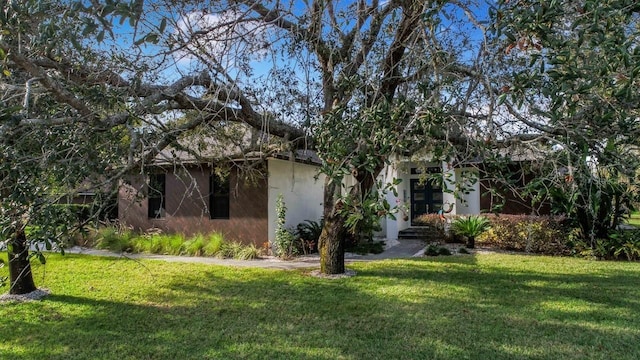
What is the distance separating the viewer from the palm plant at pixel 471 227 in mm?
14188

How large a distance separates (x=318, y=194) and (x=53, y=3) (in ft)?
43.1

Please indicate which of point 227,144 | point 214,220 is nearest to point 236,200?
point 214,220

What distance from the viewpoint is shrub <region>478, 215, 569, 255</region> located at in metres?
13.2

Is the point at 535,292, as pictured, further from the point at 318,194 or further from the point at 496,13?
the point at 318,194

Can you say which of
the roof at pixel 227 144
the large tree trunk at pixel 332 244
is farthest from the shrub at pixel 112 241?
the large tree trunk at pixel 332 244

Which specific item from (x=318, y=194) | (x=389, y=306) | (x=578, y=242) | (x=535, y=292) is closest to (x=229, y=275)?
(x=389, y=306)

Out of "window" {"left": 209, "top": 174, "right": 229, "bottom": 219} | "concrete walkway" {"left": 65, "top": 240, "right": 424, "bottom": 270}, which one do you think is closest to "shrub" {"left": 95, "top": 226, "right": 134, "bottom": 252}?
"concrete walkway" {"left": 65, "top": 240, "right": 424, "bottom": 270}

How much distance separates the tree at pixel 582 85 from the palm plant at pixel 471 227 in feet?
32.4

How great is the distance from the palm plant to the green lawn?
11.8ft

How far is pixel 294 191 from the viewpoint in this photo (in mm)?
15156

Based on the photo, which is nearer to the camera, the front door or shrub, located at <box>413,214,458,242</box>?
shrub, located at <box>413,214,458,242</box>

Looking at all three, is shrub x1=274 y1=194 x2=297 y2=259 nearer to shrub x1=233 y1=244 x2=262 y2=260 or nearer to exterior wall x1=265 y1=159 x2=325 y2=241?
exterior wall x1=265 y1=159 x2=325 y2=241

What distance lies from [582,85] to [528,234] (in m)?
11.6

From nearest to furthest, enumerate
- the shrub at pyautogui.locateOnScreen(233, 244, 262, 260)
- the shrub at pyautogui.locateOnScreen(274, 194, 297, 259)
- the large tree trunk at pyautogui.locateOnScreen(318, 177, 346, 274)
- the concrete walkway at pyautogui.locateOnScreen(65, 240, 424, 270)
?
the large tree trunk at pyautogui.locateOnScreen(318, 177, 346, 274) → the concrete walkway at pyautogui.locateOnScreen(65, 240, 424, 270) → the shrub at pyautogui.locateOnScreen(233, 244, 262, 260) → the shrub at pyautogui.locateOnScreen(274, 194, 297, 259)
